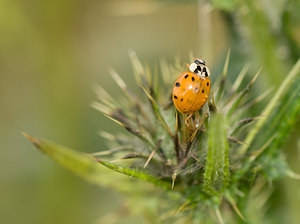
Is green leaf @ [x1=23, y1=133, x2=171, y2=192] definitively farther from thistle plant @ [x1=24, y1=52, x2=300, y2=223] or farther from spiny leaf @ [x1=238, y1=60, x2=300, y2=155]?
spiny leaf @ [x1=238, y1=60, x2=300, y2=155]

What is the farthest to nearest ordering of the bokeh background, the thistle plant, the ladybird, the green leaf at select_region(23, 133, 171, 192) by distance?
the bokeh background
the green leaf at select_region(23, 133, 171, 192)
the thistle plant
the ladybird

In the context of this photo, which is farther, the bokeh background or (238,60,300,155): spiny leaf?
the bokeh background

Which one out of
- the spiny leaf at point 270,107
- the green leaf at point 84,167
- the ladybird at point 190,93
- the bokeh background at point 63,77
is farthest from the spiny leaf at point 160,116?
the bokeh background at point 63,77

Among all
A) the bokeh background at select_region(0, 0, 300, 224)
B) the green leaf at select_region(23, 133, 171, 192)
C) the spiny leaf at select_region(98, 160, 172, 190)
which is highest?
the bokeh background at select_region(0, 0, 300, 224)

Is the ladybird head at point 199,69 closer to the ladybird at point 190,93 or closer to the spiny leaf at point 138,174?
the ladybird at point 190,93

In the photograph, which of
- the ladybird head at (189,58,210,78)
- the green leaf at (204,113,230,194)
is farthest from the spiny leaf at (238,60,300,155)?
the ladybird head at (189,58,210,78)

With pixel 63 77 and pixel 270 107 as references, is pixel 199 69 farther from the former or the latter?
pixel 63 77
